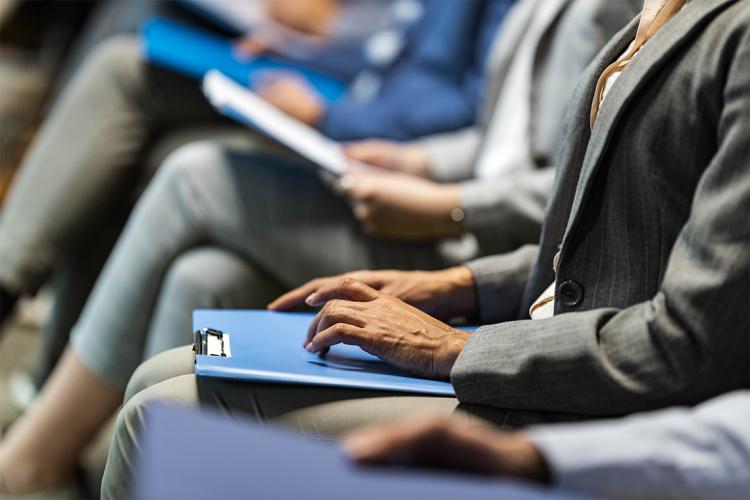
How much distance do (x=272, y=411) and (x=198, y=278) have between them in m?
0.56

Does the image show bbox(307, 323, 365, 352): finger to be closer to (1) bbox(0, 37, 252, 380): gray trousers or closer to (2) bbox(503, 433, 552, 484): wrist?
(2) bbox(503, 433, 552, 484): wrist

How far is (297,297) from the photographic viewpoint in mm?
1211

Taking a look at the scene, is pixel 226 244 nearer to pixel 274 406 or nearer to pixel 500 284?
pixel 500 284

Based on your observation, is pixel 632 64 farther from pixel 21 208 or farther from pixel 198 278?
pixel 21 208

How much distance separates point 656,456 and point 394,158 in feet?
3.69

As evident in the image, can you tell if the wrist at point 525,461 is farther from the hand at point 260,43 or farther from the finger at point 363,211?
the hand at point 260,43

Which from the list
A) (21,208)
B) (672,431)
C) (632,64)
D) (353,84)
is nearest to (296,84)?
(353,84)

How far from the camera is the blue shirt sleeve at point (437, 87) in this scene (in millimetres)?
1931

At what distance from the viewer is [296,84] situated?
7.02 feet

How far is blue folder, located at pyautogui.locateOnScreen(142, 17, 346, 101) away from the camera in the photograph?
197 centimetres

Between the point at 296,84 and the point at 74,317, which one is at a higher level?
the point at 296,84

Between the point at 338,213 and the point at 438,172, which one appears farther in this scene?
the point at 438,172

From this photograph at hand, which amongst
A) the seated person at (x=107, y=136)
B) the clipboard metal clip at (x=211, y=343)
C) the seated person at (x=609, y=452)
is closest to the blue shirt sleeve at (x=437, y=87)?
the seated person at (x=107, y=136)

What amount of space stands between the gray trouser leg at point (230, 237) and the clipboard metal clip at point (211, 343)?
46 cm
